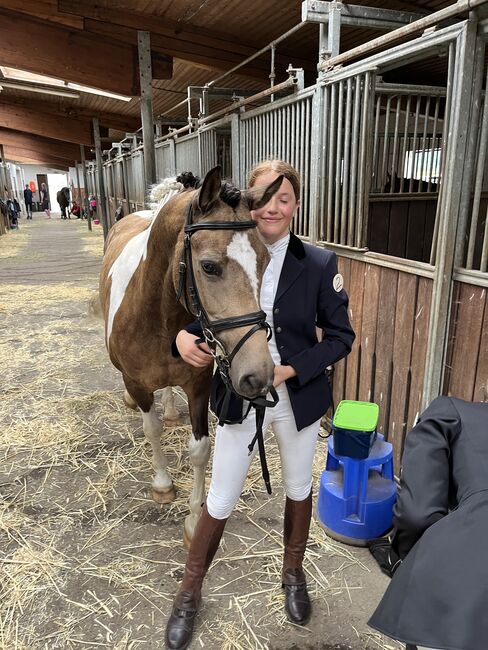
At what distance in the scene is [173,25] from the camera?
5648 mm

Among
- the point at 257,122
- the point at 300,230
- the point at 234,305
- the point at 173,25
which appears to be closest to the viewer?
the point at 234,305

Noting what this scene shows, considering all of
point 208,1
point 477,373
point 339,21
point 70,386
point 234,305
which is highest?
point 208,1

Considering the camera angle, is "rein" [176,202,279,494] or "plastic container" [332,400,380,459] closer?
"rein" [176,202,279,494]

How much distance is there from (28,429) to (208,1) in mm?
4353

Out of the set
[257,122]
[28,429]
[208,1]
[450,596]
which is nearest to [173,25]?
[208,1]

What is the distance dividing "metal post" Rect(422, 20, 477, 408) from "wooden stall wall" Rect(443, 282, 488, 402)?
0.04 metres

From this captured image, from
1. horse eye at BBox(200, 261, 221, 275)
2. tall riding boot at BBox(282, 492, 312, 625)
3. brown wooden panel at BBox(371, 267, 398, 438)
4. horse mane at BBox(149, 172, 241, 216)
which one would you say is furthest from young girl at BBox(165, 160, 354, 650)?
brown wooden panel at BBox(371, 267, 398, 438)

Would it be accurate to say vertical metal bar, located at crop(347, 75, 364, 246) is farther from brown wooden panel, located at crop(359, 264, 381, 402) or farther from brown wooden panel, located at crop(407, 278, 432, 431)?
brown wooden panel, located at crop(407, 278, 432, 431)

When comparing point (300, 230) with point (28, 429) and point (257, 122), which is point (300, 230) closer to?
point (257, 122)

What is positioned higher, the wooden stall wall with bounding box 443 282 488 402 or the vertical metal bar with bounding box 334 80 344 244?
the vertical metal bar with bounding box 334 80 344 244

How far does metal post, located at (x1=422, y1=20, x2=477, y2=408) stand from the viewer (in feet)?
6.37

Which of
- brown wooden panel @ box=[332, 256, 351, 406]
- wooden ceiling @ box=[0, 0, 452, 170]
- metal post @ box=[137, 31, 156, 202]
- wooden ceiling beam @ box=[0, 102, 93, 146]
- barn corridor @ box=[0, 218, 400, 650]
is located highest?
wooden ceiling beam @ box=[0, 102, 93, 146]

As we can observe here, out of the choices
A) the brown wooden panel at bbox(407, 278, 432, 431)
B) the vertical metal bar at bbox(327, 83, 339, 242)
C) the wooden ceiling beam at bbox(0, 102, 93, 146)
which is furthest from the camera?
the wooden ceiling beam at bbox(0, 102, 93, 146)

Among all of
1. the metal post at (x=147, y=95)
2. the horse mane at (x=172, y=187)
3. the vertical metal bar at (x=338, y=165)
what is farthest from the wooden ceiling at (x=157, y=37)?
the horse mane at (x=172, y=187)
